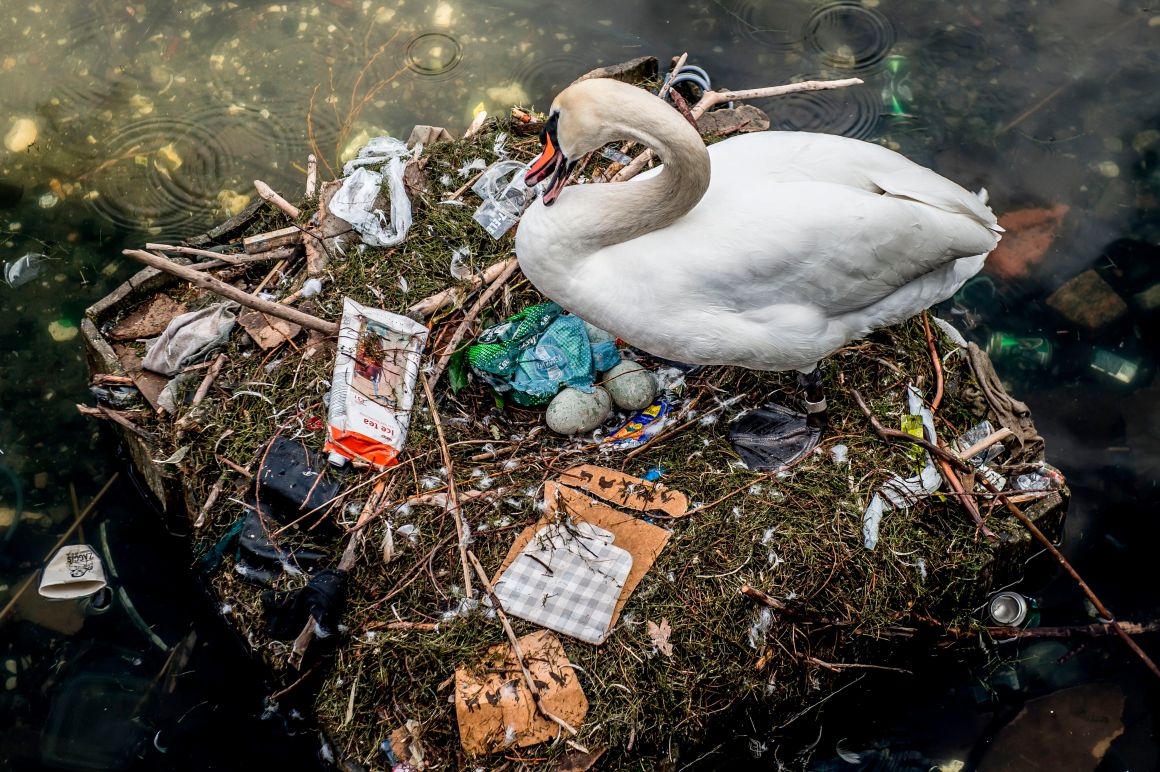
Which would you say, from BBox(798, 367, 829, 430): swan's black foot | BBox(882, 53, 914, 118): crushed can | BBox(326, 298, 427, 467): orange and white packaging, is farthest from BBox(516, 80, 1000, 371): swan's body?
BBox(882, 53, 914, 118): crushed can

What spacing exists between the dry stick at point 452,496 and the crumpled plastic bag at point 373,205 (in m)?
0.95

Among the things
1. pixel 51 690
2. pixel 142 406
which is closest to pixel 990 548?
pixel 142 406

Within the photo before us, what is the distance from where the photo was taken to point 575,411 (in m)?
4.66

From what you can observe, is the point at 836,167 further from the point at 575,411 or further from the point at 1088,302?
the point at 1088,302

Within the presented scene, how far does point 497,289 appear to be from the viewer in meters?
5.09

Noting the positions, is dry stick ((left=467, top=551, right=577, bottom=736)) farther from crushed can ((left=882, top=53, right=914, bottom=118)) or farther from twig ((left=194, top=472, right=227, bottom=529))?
crushed can ((left=882, top=53, right=914, bottom=118))

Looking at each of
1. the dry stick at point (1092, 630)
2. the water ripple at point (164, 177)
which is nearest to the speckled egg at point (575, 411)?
the dry stick at point (1092, 630)

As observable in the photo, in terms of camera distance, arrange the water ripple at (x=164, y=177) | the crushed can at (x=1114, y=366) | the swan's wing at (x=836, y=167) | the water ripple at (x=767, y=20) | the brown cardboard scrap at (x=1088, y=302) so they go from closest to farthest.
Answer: the swan's wing at (x=836, y=167)
the crushed can at (x=1114, y=366)
the brown cardboard scrap at (x=1088, y=302)
the water ripple at (x=164, y=177)
the water ripple at (x=767, y=20)

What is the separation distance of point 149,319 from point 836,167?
373cm

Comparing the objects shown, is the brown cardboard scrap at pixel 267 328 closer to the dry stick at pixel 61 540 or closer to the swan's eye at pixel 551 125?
the dry stick at pixel 61 540

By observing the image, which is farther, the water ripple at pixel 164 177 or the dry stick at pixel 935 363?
the water ripple at pixel 164 177

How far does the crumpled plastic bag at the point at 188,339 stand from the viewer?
195 inches

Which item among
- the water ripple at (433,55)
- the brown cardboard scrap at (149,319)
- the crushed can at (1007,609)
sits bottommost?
the crushed can at (1007,609)

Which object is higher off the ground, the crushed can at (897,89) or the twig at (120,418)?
the crushed can at (897,89)
